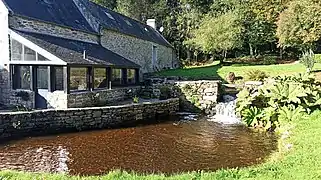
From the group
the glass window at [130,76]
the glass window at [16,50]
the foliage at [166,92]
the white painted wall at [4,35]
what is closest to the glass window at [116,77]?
the glass window at [130,76]

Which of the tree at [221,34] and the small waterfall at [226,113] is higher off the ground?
the tree at [221,34]

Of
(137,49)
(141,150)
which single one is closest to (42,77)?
(141,150)

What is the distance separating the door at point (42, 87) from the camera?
47.6ft

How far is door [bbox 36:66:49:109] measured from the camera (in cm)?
1452

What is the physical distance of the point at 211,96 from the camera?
1878 cm

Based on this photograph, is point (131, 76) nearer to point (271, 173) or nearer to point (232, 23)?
point (232, 23)

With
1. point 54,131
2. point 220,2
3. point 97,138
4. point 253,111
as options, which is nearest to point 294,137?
point 253,111

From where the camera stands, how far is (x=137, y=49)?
2755 centimetres

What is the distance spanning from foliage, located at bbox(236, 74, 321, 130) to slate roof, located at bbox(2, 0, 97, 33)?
404 inches

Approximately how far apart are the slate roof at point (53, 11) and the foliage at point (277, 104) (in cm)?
1026

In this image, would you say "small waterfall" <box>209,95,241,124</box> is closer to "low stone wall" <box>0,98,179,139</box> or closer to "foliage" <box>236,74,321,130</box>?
"foliage" <box>236,74,321,130</box>

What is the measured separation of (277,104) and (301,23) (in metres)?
14.2

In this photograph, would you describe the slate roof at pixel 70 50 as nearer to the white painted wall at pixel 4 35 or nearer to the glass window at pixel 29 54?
the glass window at pixel 29 54

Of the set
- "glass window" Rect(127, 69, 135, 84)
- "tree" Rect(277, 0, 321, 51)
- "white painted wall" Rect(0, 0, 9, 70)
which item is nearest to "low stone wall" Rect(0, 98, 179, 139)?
"white painted wall" Rect(0, 0, 9, 70)
